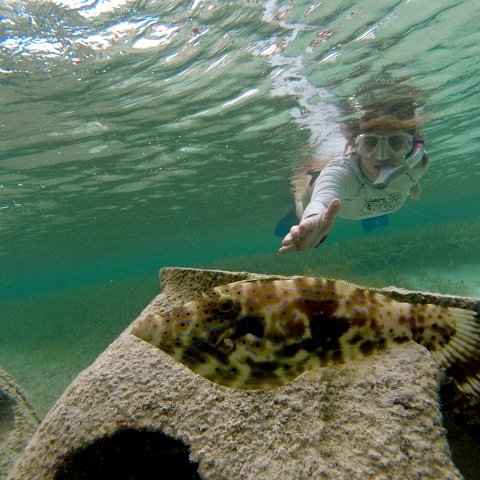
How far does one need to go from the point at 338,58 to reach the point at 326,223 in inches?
361

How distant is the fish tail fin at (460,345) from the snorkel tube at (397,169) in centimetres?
569

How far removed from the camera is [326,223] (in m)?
3.53

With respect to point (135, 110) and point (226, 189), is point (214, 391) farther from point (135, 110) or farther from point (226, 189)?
point (226, 189)

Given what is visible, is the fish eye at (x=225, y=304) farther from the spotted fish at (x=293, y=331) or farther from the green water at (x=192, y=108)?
the green water at (x=192, y=108)

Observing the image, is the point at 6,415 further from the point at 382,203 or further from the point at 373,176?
the point at 382,203

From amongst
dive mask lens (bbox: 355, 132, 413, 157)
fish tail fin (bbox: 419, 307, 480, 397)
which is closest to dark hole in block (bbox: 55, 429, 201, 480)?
fish tail fin (bbox: 419, 307, 480, 397)

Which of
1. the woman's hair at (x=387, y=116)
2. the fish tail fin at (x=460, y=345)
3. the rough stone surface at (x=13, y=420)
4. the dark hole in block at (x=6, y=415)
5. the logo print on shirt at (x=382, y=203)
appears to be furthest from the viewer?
the woman's hair at (x=387, y=116)

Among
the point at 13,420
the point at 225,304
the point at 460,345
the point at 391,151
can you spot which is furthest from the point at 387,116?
the point at 13,420

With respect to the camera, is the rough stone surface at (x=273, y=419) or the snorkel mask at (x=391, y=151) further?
the snorkel mask at (x=391, y=151)

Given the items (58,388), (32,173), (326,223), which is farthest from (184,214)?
(326,223)

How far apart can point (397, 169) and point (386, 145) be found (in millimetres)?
2120

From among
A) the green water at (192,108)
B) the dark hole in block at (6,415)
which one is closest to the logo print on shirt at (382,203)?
the green water at (192,108)

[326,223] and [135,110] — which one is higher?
[135,110]

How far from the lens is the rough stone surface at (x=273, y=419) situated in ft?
6.59
